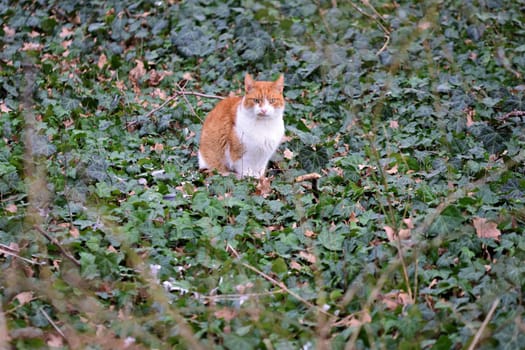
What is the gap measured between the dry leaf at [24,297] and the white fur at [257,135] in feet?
7.31

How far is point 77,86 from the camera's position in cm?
747

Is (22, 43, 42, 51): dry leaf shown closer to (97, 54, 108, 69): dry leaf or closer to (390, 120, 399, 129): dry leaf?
(97, 54, 108, 69): dry leaf

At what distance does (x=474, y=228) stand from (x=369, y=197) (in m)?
0.99

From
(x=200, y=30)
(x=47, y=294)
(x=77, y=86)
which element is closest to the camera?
(x=47, y=294)

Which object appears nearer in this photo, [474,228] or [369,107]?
[474,228]

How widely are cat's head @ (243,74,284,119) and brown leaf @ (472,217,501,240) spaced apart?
6.38ft

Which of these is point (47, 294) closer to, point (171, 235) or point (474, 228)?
point (171, 235)

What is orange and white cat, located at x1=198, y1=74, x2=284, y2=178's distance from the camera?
5.85m

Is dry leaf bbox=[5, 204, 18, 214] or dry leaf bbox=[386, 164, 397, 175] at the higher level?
dry leaf bbox=[5, 204, 18, 214]

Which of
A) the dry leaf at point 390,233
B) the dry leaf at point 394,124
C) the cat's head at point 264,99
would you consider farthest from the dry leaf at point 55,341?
the dry leaf at point 394,124

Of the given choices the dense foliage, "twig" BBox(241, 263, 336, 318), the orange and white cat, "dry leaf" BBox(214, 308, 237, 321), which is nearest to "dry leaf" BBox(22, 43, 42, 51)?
the dense foliage

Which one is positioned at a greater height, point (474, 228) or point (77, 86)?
point (474, 228)

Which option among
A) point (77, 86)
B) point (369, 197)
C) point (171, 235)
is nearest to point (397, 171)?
point (369, 197)

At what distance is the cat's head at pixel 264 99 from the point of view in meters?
5.82
